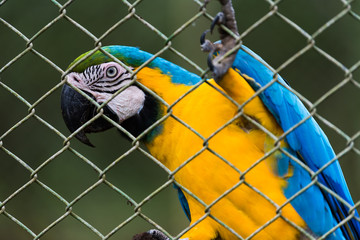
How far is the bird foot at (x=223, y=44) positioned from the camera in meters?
1.12

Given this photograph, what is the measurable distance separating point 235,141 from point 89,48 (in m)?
2.67

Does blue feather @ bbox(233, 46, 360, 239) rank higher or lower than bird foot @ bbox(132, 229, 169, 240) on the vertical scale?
higher

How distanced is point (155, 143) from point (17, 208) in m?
2.98

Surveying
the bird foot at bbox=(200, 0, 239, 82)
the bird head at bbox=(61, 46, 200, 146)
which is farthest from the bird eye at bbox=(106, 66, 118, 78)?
the bird foot at bbox=(200, 0, 239, 82)

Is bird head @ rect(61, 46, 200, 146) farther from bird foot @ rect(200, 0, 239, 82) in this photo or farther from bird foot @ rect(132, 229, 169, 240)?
bird foot @ rect(200, 0, 239, 82)

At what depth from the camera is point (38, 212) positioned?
421 cm

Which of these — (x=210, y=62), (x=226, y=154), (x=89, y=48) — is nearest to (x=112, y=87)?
(x=226, y=154)

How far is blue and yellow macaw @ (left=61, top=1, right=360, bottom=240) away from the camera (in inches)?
56.7

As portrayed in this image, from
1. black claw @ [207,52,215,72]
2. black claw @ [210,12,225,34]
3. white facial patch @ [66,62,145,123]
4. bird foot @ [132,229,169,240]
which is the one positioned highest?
black claw @ [210,12,225,34]

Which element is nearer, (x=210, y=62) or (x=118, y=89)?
(x=210, y=62)

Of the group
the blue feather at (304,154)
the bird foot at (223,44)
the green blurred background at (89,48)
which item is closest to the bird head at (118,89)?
the blue feather at (304,154)

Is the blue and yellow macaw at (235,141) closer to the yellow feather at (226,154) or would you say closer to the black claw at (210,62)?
the yellow feather at (226,154)

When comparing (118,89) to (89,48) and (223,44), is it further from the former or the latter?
(89,48)

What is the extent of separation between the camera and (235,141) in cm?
152
